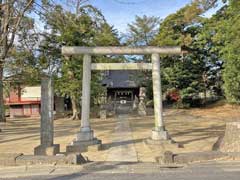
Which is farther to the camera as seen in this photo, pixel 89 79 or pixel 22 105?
pixel 22 105

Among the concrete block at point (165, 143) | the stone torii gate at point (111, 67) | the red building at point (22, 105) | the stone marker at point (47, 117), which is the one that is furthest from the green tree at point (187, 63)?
the stone marker at point (47, 117)

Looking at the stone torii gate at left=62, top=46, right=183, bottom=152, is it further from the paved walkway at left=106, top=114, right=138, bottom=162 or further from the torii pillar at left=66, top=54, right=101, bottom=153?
the paved walkway at left=106, top=114, right=138, bottom=162

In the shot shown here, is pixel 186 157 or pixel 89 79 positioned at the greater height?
pixel 89 79

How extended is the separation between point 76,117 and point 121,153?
18.8 meters

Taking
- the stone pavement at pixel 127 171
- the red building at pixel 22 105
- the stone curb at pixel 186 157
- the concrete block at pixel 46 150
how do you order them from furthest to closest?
1. the red building at pixel 22 105
2. the concrete block at pixel 46 150
3. the stone curb at pixel 186 157
4. the stone pavement at pixel 127 171

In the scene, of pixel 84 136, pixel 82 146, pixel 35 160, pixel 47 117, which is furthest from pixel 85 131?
pixel 35 160

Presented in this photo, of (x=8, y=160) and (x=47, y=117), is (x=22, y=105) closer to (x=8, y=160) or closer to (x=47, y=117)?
(x=47, y=117)

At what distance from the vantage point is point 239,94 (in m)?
28.5

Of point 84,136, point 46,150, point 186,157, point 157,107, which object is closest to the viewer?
point 186,157

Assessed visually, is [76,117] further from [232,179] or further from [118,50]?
[232,179]

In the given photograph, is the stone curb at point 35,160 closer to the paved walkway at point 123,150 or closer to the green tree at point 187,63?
the paved walkway at point 123,150

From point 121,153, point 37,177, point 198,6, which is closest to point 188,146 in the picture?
point 121,153

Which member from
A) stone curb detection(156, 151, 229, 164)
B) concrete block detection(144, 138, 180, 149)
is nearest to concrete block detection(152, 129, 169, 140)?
concrete block detection(144, 138, 180, 149)

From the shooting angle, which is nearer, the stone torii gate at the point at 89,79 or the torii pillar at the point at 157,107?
the stone torii gate at the point at 89,79
